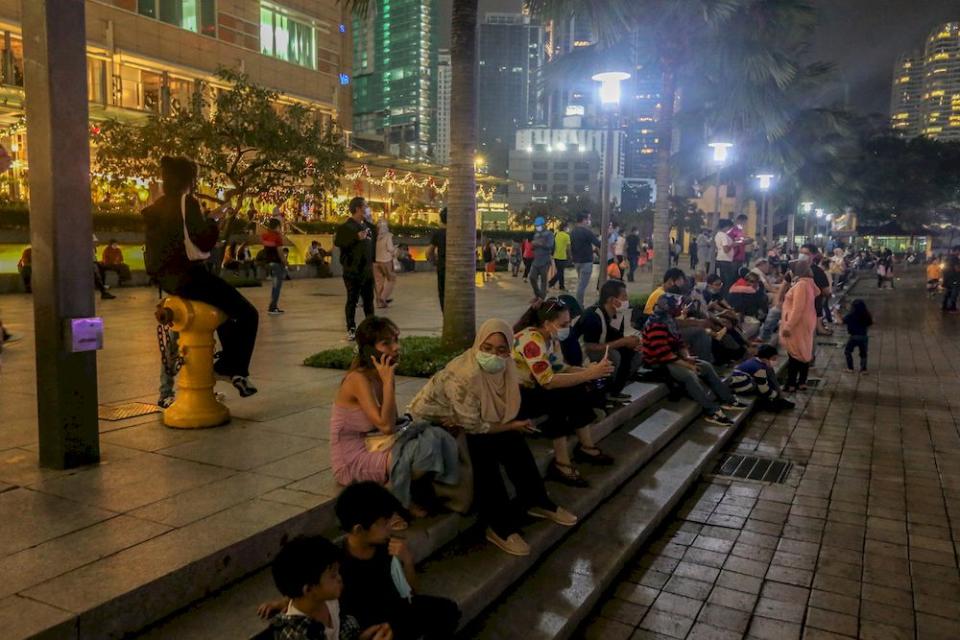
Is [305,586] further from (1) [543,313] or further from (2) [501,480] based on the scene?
(1) [543,313]

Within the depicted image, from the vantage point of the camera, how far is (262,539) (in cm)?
350

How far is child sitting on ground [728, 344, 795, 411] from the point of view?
9.54m

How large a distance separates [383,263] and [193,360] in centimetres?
843

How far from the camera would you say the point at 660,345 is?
8555mm

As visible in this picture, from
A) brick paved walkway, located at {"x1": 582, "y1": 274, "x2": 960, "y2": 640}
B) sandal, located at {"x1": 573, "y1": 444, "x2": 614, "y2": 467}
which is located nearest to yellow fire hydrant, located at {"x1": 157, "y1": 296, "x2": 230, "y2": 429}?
sandal, located at {"x1": 573, "y1": 444, "x2": 614, "y2": 467}

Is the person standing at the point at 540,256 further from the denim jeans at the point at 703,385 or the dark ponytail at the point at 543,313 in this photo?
the dark ponytail at the point at 543,313

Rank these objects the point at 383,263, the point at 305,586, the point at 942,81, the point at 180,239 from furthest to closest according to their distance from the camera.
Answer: the point at 942,81
the point at 383,263
the point at 180,239
the point at 305,586

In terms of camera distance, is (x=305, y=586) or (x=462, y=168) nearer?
(x=305, y=586)

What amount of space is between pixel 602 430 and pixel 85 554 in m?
4.46

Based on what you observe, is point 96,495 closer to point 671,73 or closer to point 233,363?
point 233,363

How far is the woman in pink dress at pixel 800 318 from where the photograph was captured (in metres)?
10.2

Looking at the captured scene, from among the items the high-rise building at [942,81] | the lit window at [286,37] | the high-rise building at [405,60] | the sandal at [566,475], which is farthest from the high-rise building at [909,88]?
the sandal at [566,475]

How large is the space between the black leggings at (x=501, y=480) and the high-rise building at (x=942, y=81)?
164m

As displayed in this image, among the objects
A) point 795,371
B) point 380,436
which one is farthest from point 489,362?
point 795,371
